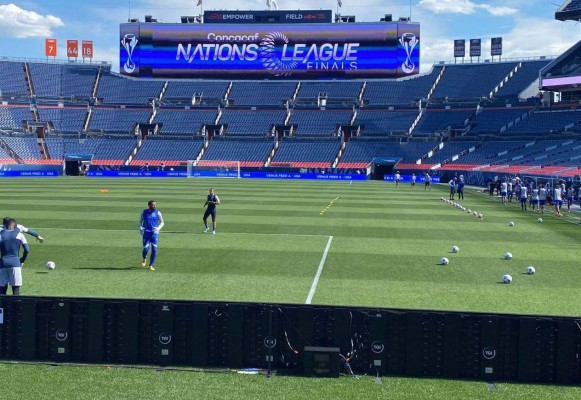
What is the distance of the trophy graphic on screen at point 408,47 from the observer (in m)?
92.2

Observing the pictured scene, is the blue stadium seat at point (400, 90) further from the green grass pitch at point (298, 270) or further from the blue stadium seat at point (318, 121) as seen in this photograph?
the green grass pitch at point (298, 270)

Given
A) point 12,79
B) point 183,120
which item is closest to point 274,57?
point 183,120

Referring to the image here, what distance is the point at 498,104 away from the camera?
88812 mm

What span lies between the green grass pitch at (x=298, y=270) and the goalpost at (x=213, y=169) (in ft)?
168

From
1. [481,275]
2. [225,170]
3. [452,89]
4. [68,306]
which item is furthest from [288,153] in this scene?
[68,306]

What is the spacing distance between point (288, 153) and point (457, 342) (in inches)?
3188

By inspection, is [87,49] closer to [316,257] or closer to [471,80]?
[471,80]

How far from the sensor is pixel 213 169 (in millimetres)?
87000

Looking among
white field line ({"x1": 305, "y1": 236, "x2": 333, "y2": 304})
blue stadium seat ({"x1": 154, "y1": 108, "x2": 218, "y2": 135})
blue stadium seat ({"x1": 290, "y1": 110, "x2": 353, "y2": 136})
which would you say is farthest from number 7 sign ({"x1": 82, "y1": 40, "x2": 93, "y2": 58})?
white field line ({"x1": 305, "y1": 236, "x2": 333, "y2": 304})

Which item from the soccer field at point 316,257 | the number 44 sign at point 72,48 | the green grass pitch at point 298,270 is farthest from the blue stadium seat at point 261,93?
the green grass pitch at point 298,270

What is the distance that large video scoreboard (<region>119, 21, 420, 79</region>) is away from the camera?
92812 mm

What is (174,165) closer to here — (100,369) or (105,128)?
(105,128)

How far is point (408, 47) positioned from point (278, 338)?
88.2m

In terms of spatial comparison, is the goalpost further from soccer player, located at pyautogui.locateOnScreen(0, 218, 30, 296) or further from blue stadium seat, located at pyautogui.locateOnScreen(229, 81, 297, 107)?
soccer player, located at pyautogui.locateOnScreen(0, 218, 30, 296)
